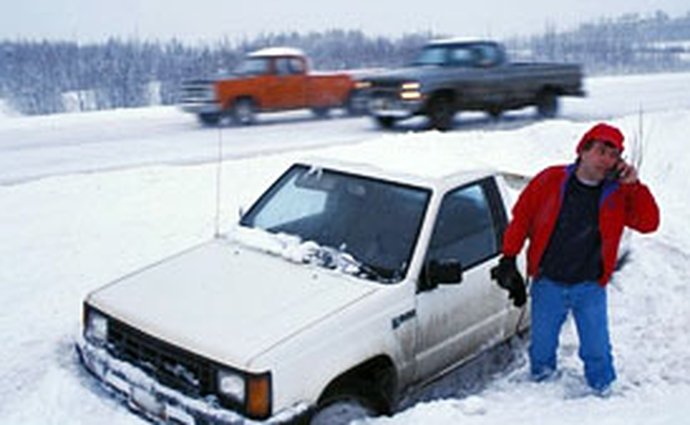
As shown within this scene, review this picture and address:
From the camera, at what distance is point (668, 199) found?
359 inches

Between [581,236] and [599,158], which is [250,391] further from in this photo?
[599,158]

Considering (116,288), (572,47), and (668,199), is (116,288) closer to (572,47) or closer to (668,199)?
(668,199)

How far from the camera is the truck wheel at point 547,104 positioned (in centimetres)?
1752

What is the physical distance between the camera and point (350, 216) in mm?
4617

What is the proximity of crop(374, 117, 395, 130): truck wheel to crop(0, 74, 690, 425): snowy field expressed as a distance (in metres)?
0.34

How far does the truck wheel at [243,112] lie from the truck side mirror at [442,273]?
46.6 feet

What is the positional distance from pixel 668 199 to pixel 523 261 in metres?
4.83

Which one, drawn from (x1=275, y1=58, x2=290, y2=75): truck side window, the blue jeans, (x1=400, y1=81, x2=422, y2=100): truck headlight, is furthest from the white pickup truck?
(x1=275, y1=58, x2=290, y2=75): truck side window

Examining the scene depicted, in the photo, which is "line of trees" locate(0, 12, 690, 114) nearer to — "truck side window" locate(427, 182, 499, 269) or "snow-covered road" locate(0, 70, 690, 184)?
"snow-covered road" locate(0, 70, 690, 184)

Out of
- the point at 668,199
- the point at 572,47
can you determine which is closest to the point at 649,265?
the point at 668,199

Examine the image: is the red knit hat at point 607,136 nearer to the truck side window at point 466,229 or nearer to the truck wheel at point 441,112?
the truck side window at point 466,229

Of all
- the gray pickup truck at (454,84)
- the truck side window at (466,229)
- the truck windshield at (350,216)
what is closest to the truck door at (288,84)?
the gray pickup truck at (454,84)

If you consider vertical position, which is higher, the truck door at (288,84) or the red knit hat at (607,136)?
the truck door at (288,84)

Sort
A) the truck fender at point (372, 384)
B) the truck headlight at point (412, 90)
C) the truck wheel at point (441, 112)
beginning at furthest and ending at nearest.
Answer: the truck wheel at point (441, 112)
the truck headlight at point (412, 90)
the truck fender at point (372, 384)
